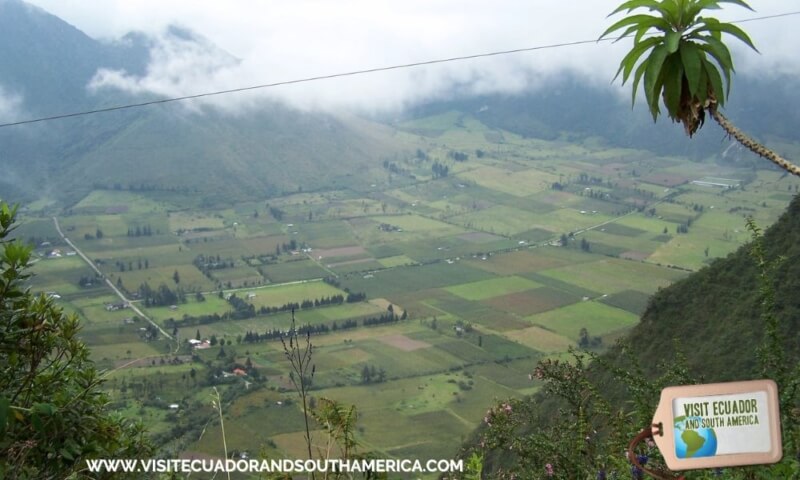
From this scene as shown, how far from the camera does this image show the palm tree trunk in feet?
12.5

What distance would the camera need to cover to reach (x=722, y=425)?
107 inches

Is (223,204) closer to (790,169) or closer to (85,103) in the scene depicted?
(85,103)

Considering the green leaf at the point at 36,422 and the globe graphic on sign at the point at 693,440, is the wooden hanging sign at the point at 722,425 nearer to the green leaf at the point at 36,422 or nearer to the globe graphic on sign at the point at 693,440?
the globe graphic on sign at the point at 693,440

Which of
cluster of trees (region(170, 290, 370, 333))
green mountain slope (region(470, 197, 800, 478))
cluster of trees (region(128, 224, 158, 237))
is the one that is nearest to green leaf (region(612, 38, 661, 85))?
green mountain slope (region(470, 197, 800, 478))

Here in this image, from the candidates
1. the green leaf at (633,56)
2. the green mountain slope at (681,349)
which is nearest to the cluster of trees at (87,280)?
the green mountain slope at (681,349)

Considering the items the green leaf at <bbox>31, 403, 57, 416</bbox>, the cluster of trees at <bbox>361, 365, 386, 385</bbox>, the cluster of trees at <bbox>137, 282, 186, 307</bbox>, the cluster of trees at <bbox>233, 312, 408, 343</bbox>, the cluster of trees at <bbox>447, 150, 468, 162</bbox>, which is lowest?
the cluster of trees at <bbox>361, 365, 386, 385</bbox>

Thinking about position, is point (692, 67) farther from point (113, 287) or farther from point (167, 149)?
point (167, 149)

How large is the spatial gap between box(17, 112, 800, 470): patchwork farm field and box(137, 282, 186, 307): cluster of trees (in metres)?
0.24

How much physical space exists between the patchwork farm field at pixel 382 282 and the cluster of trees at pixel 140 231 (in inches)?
18.9

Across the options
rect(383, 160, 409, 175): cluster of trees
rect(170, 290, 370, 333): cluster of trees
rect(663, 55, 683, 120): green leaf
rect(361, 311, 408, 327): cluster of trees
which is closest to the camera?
rect(663, 55, 683, 120): green leaf

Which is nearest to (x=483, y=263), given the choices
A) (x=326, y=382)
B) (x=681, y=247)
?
(x=681, y=247)

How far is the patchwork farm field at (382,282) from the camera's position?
48.6 meters

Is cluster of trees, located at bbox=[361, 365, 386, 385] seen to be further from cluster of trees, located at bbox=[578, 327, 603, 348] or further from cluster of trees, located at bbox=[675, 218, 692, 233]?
cluster of trees, located at bbox=[675, 218, 692, 233]

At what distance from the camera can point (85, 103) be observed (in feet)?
629
